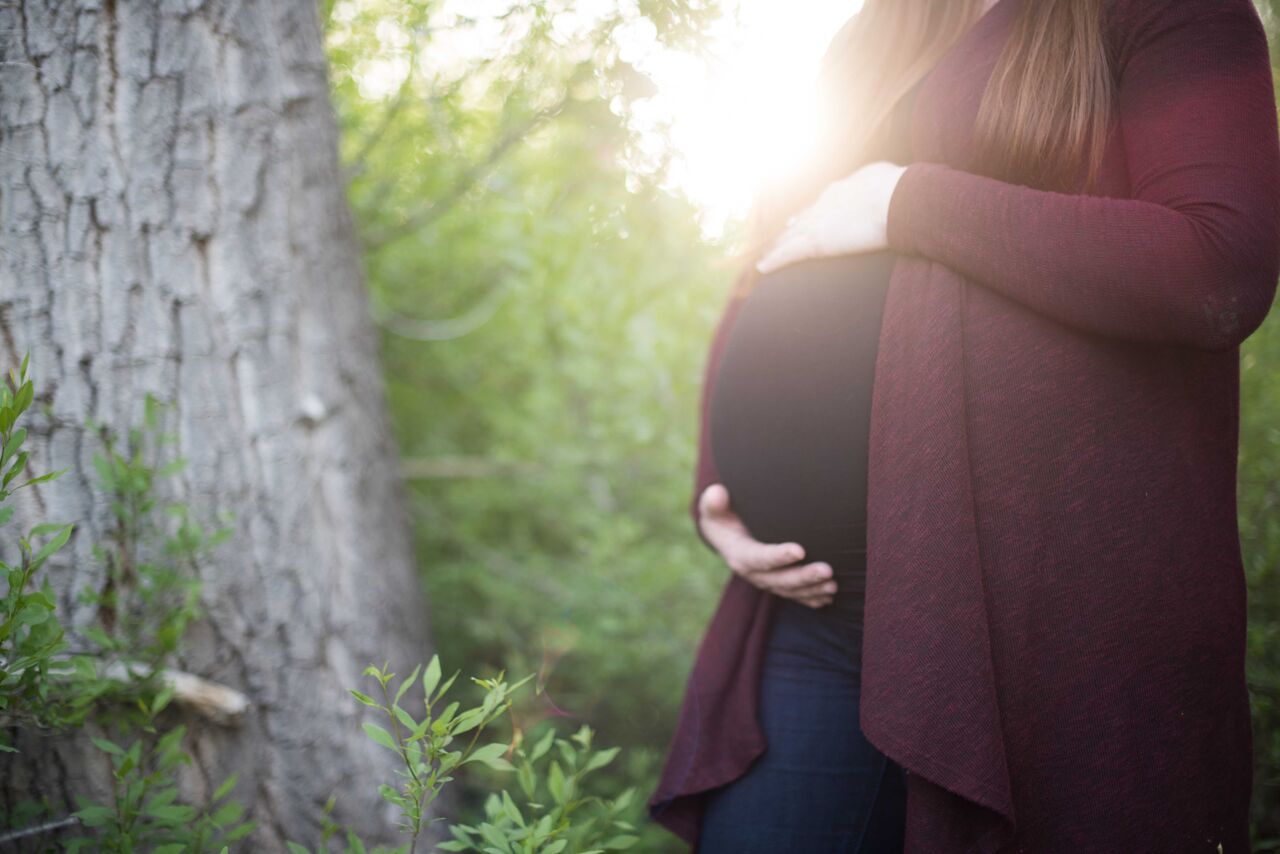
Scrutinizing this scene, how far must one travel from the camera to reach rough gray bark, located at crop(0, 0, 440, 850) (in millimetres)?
1272

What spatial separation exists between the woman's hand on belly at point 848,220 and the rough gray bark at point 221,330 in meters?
0.98

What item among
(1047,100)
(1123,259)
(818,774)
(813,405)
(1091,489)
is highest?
(1047,100)

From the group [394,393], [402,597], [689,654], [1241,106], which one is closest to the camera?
[1241,106]

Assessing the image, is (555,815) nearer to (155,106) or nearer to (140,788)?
(140,788)

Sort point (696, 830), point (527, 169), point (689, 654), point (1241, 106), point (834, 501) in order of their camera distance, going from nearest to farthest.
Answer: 1. point (1241, 106)
2. point (834, 501)
3. point (696, 830)
4. point (689, 654)
5. point (527, 169)

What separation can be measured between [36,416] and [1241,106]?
1.77m

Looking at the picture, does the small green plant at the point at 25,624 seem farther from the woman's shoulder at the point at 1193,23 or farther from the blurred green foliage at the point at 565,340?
the woman's shoulder at the point at 1193,23

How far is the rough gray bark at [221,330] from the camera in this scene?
127cm

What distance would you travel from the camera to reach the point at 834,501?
112 cm

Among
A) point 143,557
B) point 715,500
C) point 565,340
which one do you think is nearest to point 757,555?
point 715,500

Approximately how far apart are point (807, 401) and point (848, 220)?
280 mm

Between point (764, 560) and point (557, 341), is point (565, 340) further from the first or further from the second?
point (764, 560)

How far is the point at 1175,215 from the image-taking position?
86 cm

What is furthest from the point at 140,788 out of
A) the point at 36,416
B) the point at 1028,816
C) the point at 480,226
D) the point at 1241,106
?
the point at 480,226
